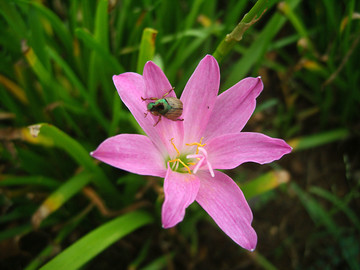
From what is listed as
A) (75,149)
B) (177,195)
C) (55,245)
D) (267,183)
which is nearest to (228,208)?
(177,195)

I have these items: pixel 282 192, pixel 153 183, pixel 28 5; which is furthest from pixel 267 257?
pixel 28 5

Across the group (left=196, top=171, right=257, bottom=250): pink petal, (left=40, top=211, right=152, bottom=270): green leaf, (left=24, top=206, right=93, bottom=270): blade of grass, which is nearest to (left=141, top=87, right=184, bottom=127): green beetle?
(left=196, top=171, right=257, bottom=250): pink petal

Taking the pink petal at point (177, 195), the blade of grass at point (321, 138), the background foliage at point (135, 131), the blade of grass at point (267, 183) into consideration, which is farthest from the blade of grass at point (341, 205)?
the pink petal at point (177, 195)

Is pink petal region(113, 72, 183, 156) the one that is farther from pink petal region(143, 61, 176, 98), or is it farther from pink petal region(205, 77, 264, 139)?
pink petal region(205, 77, 264, 139)

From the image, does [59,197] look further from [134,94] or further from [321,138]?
[321,138]

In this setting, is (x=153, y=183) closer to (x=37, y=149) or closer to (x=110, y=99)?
(x=110, y=99)

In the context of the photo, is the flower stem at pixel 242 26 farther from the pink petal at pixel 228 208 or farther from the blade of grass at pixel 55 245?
the blade of grass at pixel 55 245

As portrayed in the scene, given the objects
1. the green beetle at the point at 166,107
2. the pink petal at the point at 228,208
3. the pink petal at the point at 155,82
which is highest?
the pink petal at the point at 155,82
